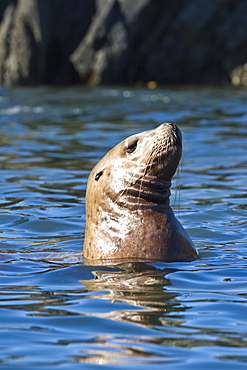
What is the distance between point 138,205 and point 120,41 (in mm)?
24223

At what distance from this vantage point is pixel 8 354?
3.63 meters

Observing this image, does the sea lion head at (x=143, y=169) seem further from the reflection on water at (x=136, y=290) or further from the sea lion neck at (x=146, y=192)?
the reflection on water at (x=136, y=290)

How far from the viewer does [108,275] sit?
537 centimetres

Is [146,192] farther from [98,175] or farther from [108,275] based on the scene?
[108,275]

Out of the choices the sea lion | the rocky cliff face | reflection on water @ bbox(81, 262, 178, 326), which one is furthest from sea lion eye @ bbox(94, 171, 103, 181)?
the rocky cliff face

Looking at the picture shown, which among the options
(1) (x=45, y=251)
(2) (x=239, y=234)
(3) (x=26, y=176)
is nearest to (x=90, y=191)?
(1) (x=45, y=251)

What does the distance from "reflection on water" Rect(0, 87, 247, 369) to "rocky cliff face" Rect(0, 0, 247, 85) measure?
15.1 m

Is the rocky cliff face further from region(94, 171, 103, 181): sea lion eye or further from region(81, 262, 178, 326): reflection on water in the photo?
region(81, 262, 178, 326): reflection on water

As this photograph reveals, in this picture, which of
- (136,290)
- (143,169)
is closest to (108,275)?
(136,290)

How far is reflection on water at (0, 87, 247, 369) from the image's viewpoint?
3.70 metres

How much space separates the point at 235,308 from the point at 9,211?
4383 mm

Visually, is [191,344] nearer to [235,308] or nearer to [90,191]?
[235,308]

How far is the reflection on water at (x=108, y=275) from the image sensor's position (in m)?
3.70

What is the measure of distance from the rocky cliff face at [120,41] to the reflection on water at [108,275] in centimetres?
1511
